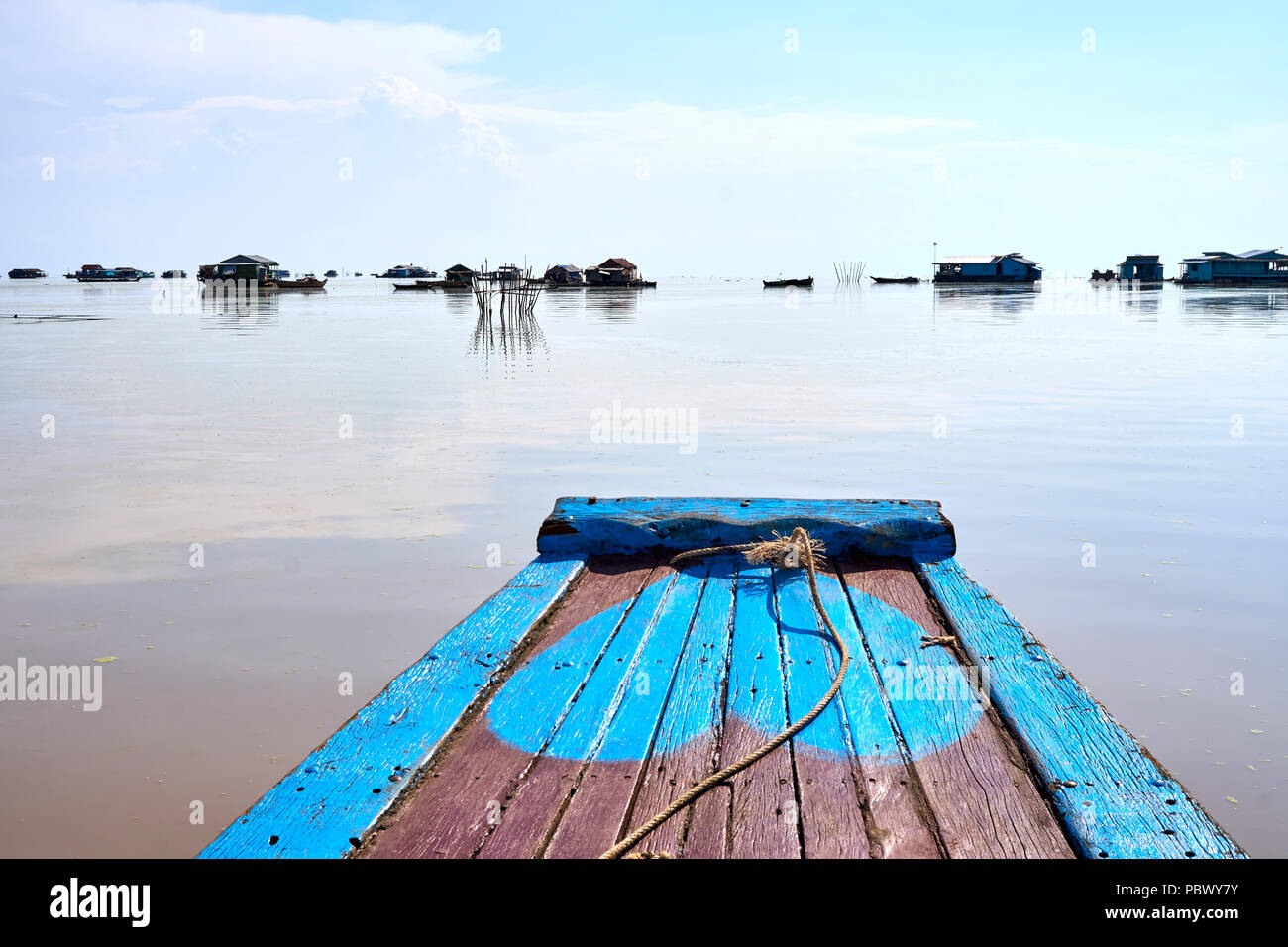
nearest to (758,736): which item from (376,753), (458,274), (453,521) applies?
(376,753)

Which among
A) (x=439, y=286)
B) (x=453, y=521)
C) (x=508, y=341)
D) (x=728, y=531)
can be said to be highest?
(x=439, y=286)

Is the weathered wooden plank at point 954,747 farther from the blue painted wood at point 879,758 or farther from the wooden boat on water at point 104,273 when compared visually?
the wooden boat on water at point 104,273

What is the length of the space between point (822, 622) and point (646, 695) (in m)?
1.03

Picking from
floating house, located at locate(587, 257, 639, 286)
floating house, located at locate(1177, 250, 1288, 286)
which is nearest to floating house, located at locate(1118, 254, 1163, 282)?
floating house, located at locate(1177, 250, 1288, 286)

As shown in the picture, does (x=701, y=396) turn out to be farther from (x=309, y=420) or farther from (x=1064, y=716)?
(x=1064, y=716)

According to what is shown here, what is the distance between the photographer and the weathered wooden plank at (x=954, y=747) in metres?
2.53

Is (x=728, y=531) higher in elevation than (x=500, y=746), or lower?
higher

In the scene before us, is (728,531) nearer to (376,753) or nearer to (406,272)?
(376,753)

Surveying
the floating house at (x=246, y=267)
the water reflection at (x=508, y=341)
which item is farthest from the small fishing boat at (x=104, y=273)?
the water reflection at (x=508, y=341)

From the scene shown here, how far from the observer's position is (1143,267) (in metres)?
101

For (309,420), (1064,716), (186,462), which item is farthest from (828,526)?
(309,420)

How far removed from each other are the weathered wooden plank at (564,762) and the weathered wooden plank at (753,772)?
0.29 m

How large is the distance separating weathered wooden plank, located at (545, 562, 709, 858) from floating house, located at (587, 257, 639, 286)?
312ft

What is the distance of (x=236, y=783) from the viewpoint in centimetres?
428
